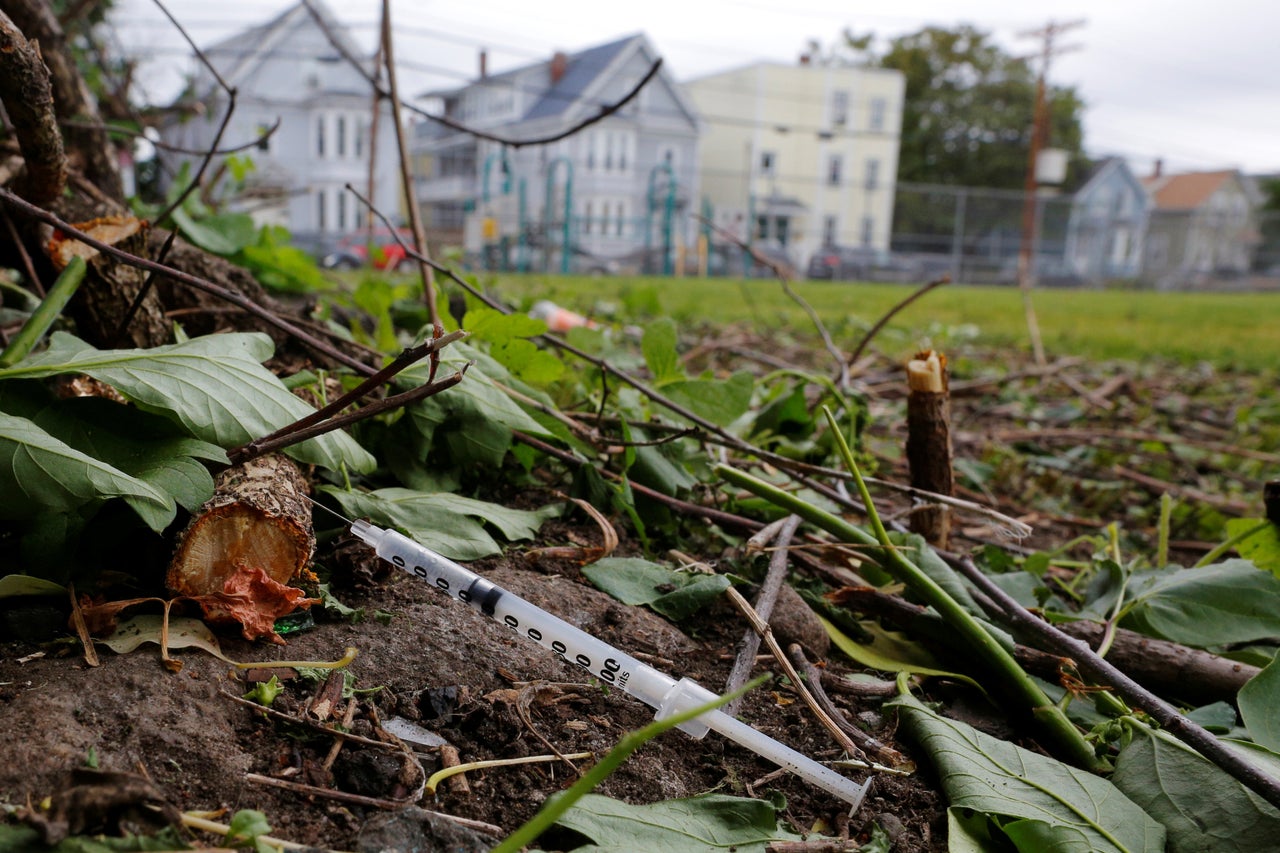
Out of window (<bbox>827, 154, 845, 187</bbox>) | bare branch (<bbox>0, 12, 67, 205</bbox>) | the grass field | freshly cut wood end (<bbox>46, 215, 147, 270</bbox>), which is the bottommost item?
the grass field

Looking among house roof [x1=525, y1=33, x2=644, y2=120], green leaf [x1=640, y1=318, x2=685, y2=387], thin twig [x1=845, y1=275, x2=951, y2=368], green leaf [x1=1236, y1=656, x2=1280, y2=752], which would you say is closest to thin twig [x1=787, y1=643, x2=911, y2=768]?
green leaf [x1=1236, y1=656, x2=1280, y2=752]

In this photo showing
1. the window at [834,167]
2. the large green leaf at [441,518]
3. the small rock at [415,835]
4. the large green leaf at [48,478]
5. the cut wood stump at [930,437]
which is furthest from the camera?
Result: the window at [834,167]

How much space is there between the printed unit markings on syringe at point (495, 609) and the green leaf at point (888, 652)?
13.9 inches

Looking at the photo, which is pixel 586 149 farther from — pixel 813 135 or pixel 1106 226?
pixel 1106 226

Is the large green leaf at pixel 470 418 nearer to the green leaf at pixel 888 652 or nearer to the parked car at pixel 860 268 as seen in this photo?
the green leaf at pixel 888 652

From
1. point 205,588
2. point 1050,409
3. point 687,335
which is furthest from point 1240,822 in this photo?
point 687,335

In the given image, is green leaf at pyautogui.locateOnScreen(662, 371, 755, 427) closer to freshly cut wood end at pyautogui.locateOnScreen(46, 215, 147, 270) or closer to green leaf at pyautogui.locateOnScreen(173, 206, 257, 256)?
freshly cut wood end at pyautogui.locateOnScreen(46, 215, 147, 270)

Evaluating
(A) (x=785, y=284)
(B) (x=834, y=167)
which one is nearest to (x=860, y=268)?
(B) (x=834, y=167)

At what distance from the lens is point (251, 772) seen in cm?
71

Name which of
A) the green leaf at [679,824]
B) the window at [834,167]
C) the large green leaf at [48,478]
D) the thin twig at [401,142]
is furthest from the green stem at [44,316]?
the window at [834,167]

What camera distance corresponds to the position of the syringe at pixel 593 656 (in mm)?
856

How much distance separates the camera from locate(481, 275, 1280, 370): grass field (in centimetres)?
501

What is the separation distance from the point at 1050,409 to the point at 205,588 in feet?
10.6

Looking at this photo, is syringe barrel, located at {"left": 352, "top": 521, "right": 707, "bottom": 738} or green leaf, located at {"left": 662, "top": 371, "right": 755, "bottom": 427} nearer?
syringe barrel, located at {"left": 352, "top": 521, "right": 707, "bottom": 738}
